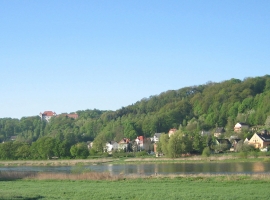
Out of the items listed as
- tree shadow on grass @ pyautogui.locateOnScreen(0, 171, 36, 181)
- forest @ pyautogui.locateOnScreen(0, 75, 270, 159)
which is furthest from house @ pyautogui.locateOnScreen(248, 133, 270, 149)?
tree shadow on grass @ pyautogui.locateOnScreen(0, 171, 36, 181)

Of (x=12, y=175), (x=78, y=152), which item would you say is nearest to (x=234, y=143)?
(x=78, y=152)

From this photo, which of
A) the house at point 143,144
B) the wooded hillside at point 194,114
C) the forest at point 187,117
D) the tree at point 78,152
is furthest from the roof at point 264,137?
the tree at point 78,152

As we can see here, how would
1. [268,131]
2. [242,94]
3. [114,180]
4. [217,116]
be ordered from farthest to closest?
1. [242,94]
2. [217,116]
3. [268,131]
4. [114,180]

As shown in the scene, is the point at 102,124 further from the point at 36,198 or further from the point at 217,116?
the point at 36,198

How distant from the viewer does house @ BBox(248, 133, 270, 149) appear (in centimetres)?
9573

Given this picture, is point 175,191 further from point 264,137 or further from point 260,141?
point 264,137

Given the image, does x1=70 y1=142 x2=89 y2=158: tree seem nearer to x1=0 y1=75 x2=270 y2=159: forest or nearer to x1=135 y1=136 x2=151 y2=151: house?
x1=0 y1=75 x2=270 y2=159: forest

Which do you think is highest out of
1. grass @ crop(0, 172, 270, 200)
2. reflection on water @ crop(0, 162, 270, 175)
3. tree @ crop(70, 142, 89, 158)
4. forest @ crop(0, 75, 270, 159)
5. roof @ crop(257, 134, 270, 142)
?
forest @ crop(0, 75, 270, 159)

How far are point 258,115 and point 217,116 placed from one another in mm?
19130

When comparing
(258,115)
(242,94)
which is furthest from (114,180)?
(242,94)

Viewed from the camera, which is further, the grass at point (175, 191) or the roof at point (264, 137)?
the roof at point (264, 137)

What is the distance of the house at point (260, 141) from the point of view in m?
95.7

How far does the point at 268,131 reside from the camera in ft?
374

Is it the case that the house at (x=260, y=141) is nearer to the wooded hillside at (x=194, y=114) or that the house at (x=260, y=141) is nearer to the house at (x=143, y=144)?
the wooded hillside at (x=194, y=114)
